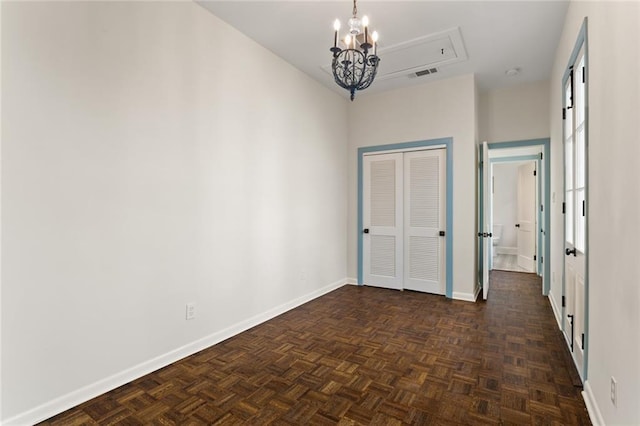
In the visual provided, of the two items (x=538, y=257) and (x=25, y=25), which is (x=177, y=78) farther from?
(x=538, y=257)

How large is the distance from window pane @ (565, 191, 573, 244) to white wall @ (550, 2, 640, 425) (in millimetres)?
958

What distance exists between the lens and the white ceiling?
284cm

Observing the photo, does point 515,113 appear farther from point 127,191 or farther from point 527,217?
point 127,191

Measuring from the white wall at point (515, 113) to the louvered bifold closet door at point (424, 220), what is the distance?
109 centimetres

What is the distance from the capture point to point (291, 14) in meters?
2.96

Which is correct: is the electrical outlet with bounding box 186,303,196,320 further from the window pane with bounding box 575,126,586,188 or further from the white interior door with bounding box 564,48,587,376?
the window pane with bounding box 575,126,586,188

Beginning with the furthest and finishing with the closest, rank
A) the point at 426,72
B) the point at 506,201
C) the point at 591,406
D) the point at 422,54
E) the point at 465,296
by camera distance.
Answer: the point at 506,201, the point at 465,296, the point at 426,72, the point at 422,54, the point at 591,406

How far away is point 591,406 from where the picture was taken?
6.33 feet

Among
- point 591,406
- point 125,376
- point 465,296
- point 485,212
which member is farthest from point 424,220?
point 125,376

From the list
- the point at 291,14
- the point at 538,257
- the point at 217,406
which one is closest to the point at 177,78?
the point at 291,14

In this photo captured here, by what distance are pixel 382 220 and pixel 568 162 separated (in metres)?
2.44

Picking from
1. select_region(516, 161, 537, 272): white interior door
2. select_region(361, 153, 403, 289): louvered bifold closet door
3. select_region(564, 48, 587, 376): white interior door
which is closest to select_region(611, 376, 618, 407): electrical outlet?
select_region(564, 48, 587, 376): white interior door

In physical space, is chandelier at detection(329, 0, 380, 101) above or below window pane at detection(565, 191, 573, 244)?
above

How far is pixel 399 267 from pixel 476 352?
2113mm
